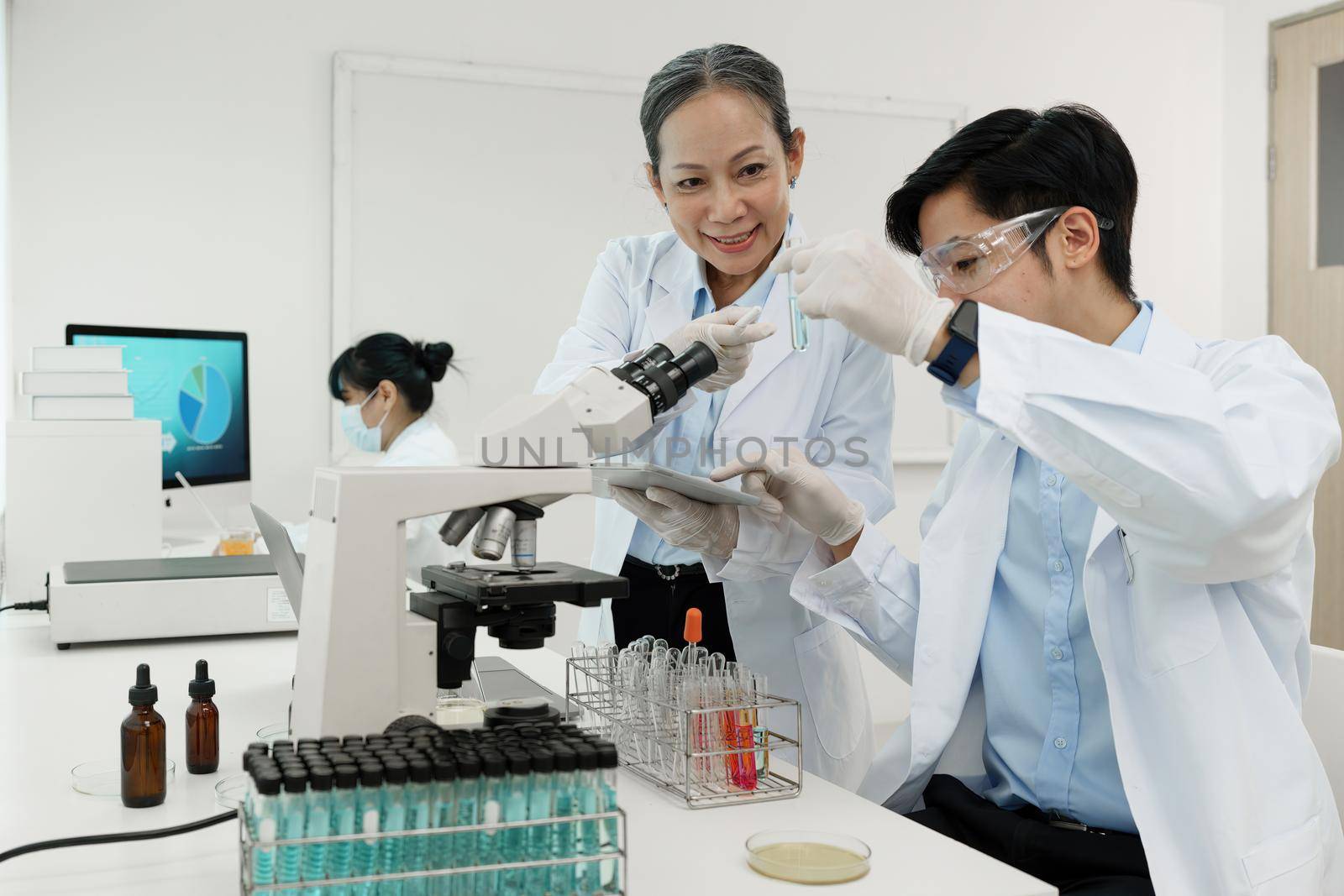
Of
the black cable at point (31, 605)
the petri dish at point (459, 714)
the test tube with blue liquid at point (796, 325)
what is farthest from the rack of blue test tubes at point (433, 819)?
the black cable at point (31, 605)

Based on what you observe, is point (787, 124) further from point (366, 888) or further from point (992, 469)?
point (366, 888)

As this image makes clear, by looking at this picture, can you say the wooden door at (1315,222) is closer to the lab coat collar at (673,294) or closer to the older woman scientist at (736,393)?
the older woman scientist at (736,393)

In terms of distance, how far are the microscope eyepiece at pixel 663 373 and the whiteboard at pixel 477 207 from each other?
8.25 feet

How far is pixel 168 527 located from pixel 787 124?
2.50m

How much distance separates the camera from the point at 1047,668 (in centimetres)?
136

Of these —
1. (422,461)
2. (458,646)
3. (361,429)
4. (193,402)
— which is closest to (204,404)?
(193,402)

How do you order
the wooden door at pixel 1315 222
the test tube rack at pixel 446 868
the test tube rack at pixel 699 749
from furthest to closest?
the wooden door at pixel 1315 222 < the test tube rack at pixel 699 749 < the test tube rack at pixel 446 868

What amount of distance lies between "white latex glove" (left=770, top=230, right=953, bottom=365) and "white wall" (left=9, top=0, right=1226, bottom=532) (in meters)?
2.70

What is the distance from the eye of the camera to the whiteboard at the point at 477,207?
11.7 feet

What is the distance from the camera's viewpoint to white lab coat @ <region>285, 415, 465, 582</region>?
9.89ft

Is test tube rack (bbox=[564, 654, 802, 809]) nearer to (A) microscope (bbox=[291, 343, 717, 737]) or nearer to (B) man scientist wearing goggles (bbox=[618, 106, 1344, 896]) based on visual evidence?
(A) microscope (bbox=[291, 343, 717, 737])

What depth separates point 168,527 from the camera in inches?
134

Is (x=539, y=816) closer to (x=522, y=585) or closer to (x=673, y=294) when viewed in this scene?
(x=522, y=585)

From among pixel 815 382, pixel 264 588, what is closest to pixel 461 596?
pixel 815 382
